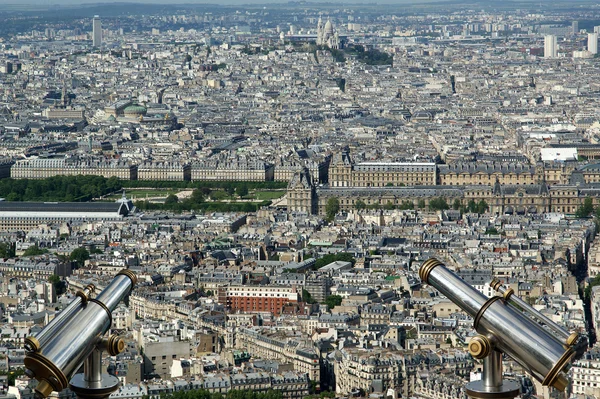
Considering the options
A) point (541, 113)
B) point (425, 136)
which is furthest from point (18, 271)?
point (541, 113)

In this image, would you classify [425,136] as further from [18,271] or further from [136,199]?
[18,271]

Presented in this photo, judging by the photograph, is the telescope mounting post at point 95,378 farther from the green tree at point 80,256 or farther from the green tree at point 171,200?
the green tree at point 171,200

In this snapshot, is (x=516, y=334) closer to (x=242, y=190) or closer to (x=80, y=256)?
(x=80, y=256)

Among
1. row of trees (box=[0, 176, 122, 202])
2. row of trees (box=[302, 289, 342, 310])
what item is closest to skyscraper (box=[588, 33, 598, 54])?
row of trees (box=[0, 176, 122, 202])

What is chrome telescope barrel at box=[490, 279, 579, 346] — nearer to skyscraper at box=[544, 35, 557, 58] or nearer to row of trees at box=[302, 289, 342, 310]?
row of trees at box=[302, 289, 342, 310]

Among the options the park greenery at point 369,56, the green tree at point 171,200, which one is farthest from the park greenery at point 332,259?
the park greenery at point 369,56

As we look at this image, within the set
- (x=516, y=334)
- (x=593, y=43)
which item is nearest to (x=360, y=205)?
(x=516, y=334)
